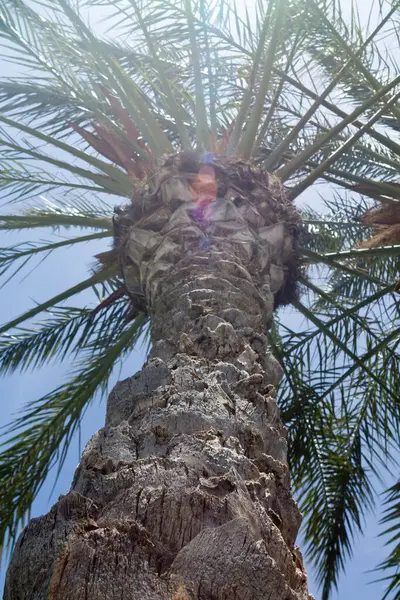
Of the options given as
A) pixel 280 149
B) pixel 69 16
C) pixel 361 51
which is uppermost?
pixel 69 16

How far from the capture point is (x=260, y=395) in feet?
8.52

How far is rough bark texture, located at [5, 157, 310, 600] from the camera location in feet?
4.58

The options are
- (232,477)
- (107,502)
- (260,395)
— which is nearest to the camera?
(107,502)

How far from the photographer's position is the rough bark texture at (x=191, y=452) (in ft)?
4.58

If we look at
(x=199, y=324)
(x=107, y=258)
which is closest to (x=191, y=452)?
(x=199, y=324)

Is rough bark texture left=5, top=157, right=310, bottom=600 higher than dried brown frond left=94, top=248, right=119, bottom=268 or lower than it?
lower

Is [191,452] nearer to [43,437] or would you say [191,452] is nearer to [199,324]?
[199,324]

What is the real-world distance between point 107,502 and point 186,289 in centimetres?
179

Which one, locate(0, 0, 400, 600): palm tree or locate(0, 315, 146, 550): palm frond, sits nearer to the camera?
locate(0, 0, 400, 600): palm tree

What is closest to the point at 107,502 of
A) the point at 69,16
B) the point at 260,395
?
the point at 260,395

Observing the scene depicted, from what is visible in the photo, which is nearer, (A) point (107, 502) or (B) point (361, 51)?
(A) point (107, 502)

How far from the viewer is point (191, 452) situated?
1985 millimetres

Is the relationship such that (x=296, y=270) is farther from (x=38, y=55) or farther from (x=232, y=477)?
(x=38, y=55)

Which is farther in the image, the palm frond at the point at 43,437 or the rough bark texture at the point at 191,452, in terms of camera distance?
the palm frond at the point at 43,437
